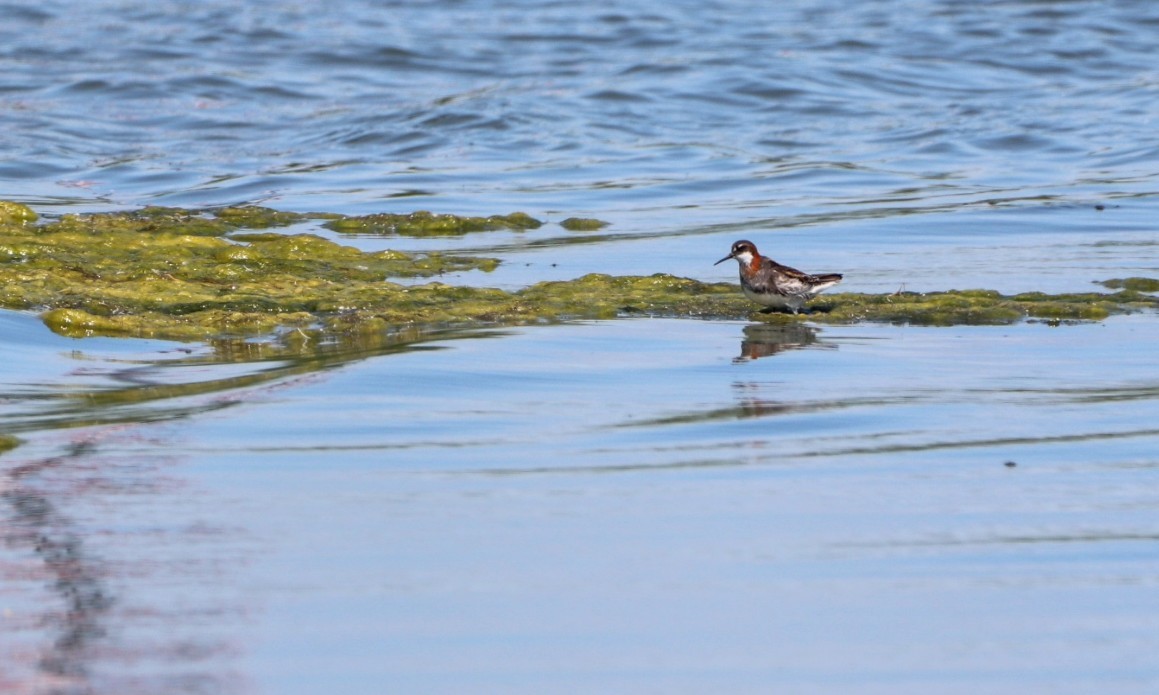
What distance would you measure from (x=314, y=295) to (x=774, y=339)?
2.64m

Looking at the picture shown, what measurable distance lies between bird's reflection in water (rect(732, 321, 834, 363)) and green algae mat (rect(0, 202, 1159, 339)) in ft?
0.67

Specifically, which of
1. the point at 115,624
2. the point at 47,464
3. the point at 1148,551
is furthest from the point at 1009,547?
the point at 47,464

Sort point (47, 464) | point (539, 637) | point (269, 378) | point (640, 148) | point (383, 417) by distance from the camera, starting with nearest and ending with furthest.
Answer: point (539, 637)
point (47, 464)
point (383, 417)
point (269, 378)
point (640, 148)

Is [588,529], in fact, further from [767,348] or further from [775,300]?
[775,300]

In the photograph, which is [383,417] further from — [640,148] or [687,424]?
[640,148]

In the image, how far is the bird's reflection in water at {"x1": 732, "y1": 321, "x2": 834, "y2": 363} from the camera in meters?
8.69

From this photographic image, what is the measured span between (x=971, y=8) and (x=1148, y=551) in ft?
101

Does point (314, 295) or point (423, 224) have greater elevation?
point (423, 224)

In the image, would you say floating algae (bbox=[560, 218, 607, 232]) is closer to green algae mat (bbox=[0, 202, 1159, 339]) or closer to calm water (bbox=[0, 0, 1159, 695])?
calm water (bbox=[0, 0, 1159, 695])

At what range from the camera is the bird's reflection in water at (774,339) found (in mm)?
8688

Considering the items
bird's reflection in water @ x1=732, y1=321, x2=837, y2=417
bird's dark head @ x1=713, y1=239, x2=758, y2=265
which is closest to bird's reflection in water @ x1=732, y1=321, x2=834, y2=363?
bird's reflection in water @ x1=732, y1=321, x2=837, y2=417

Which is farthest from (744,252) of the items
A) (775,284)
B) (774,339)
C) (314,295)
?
(314,295)

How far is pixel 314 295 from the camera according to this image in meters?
9.88

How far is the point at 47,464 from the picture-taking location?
598 cm
